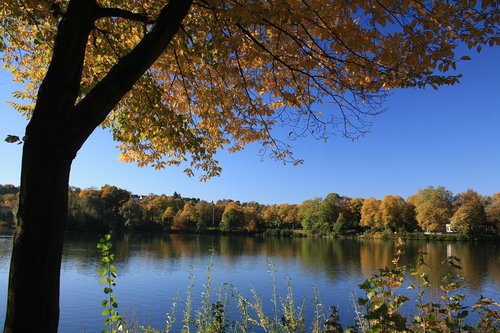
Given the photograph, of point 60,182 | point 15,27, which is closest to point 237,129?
point 15,27

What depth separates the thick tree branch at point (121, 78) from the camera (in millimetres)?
2762

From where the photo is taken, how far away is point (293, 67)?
495cm

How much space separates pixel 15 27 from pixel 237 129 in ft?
10.8

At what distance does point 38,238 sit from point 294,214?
10819 cm

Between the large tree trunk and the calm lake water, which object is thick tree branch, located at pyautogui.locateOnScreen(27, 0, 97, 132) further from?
the calm lake water

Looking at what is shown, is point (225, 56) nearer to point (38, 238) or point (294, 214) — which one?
point (38, 238)

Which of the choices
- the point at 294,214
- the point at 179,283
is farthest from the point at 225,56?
the point at 294,214

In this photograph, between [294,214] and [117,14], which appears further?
[294,214]

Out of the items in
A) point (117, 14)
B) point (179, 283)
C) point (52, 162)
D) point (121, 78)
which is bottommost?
point (179, 283)

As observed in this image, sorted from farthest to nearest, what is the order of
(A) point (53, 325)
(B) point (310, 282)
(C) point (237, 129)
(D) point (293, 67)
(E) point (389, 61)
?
(B) point (310, 282)
(C) point (237, 129)
(D) point (293, 67)
(E) point (389, 61)
(A) point (53, 325)

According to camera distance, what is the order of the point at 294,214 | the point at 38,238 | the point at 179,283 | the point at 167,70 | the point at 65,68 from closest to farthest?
1. the point at 38,238
2. the point at 65,68
3. the point at 167,70
4. the point at 179,283
5. the point at 294,214

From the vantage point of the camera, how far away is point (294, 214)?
109250 mm

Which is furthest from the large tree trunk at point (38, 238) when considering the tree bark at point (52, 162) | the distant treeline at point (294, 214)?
the distant treeline at point (294, 214)

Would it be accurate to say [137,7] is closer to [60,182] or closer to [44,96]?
[44,96]
